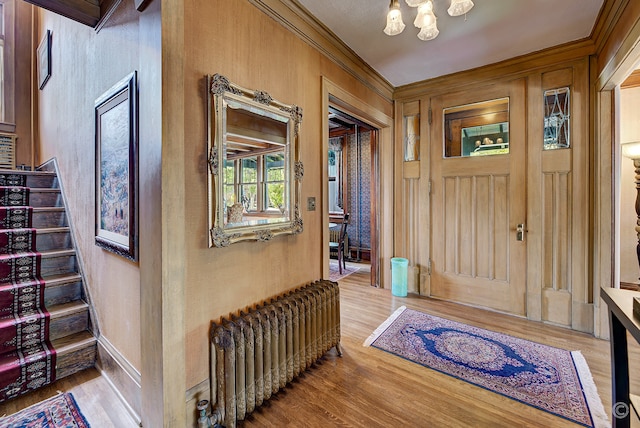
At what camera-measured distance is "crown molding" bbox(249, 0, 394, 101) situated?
2039mm

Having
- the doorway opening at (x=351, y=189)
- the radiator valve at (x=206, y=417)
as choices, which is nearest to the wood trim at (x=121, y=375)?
the radiator valve at (x=206, y=417)

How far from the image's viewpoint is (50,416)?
5.46 feet

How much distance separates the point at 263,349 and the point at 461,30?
124 inches

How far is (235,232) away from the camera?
5.62ft

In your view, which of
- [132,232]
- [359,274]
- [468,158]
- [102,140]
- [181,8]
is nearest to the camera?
[181,8]

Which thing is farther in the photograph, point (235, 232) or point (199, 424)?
point (235, 232)

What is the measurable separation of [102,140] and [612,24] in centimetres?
416

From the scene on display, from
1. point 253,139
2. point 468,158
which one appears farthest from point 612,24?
point 253,139

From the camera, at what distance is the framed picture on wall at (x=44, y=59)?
334cm

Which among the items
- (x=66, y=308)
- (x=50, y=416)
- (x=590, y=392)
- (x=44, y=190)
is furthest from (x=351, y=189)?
(x=50, y=416)

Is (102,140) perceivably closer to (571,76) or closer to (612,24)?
(612,24)

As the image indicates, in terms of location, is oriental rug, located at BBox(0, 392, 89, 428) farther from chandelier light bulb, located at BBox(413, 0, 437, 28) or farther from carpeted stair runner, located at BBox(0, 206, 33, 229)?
chandelier light bulb, located at BBox(413, 0, 437, 28)

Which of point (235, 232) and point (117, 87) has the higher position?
point (117, 87)

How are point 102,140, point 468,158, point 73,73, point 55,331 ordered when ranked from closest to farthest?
point 102,140 < point 55,331 < point 73,73 < point 468,158
